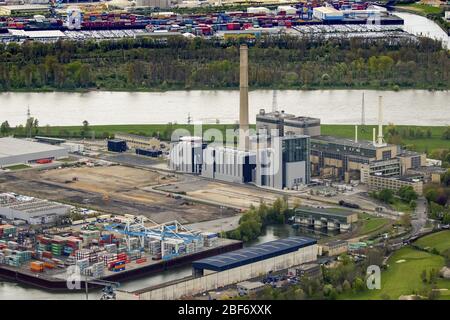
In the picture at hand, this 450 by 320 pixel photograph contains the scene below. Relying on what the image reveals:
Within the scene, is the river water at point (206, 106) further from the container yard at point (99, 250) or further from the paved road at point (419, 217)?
the container yard at point (99, 250)

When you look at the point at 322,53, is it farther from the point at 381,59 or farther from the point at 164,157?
the point at 164,157

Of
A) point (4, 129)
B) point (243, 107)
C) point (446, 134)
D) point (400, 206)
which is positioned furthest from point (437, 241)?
point (4, 129)

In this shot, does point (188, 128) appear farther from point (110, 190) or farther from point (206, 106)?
point (110, 190)

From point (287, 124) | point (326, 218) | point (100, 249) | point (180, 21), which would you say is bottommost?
point (326, 218)

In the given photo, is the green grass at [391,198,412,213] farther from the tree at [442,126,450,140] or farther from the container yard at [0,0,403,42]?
the container yard at [0,0,403,42]

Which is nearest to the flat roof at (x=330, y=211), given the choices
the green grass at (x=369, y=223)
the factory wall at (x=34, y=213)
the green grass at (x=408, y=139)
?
the green grass at (x=369, y=223)

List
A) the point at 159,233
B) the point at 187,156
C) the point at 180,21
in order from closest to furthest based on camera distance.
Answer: the point at 159,233 → the point at 187,156 → the point at 180,21
